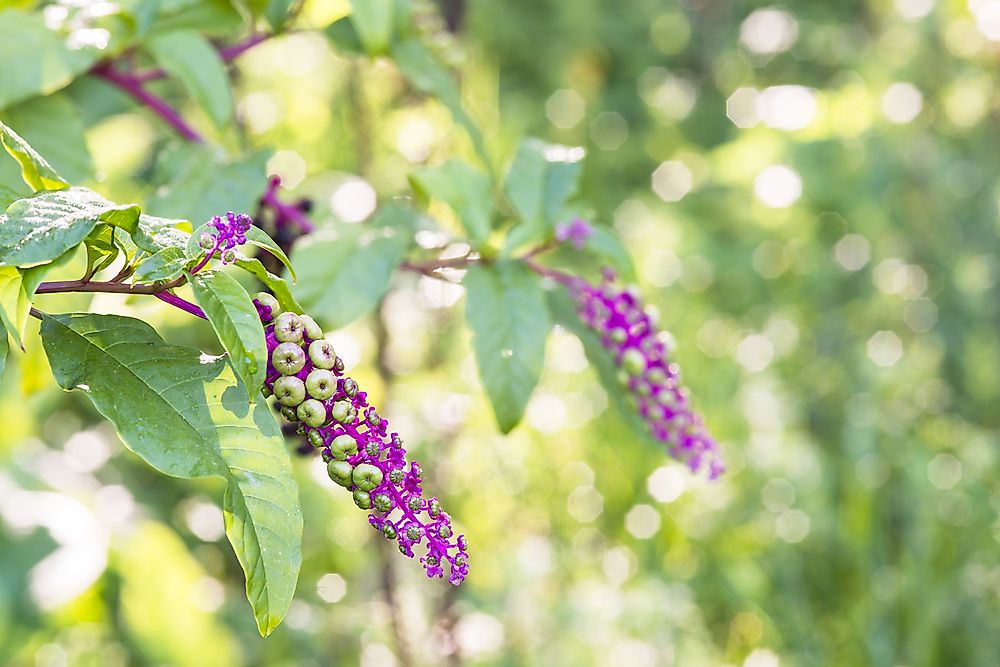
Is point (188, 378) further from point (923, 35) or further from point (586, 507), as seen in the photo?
point (923, 35)

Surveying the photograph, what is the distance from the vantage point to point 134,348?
0.39 m

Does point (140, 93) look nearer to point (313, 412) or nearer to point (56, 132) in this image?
point (56, 132)

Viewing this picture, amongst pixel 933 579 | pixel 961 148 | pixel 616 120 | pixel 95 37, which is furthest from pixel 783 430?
pixel 616 120

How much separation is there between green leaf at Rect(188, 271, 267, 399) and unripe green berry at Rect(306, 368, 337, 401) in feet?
0.09

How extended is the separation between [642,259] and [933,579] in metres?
0.95

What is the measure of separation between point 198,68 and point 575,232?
30 cm

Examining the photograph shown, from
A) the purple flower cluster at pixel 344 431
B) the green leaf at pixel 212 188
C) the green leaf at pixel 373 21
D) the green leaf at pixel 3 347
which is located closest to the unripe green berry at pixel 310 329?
the purple flower cluster at pixel 344 431

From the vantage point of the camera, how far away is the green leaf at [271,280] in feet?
1.19

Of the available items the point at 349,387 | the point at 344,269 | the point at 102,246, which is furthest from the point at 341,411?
the point at 344,269

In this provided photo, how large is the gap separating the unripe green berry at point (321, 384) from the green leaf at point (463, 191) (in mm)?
292

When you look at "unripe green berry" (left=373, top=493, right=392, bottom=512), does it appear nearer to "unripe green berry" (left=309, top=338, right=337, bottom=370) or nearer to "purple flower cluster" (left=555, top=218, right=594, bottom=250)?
"unripe green berry" (left=309, top=338, right=337, bottom=370)

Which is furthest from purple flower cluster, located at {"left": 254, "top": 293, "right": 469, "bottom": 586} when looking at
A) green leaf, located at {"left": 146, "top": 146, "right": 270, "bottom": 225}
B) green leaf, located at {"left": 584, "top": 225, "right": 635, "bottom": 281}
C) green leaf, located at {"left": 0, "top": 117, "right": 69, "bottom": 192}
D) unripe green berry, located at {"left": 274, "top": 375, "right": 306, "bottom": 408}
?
green leaf, located at {"left": 584, "top": 225, "right": 635, "bottom": 281}

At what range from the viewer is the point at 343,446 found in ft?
1.28

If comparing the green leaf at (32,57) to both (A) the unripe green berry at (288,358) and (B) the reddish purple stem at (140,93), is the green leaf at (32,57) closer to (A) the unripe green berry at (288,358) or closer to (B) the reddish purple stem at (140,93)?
(B) the reddish purple stem at (140,93)
